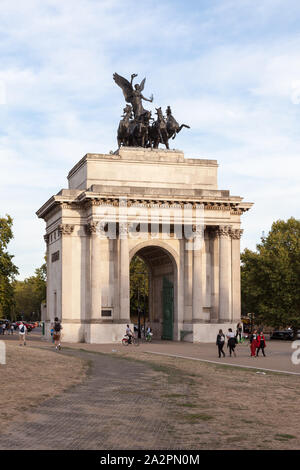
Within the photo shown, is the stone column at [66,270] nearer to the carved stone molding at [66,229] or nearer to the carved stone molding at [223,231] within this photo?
the carved stone molding at [66,229]

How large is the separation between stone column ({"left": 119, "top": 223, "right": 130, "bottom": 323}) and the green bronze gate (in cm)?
507

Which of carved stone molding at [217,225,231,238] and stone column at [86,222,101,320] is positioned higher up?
carved stone molding at [217,225,231,238]

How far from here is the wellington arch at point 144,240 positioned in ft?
177

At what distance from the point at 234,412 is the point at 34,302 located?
175780 mm

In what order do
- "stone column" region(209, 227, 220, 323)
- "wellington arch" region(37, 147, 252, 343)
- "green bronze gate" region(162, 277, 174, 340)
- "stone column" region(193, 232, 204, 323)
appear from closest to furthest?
"wellington arch" region(37, 147, 252, 343) → "stone column" region(193, 232, 204, 323) → "stone column" region(209, 227, 220, 323) → "green bronze gate" region(162, 277, 174, 340)

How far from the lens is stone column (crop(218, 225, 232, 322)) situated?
2212 inches

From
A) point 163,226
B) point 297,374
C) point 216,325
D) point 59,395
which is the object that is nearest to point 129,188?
point 163,226

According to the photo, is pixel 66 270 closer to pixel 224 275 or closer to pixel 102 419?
pixel 224 275

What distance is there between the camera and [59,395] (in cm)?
2047

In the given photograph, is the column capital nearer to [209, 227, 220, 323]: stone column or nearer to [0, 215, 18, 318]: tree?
[209, 227, 220, 323]: stone column

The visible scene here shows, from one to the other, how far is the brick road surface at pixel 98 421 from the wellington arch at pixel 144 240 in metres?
30.3

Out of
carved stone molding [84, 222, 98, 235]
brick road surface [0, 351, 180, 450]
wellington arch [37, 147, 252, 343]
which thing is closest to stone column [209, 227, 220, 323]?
wellington arch [37, 147, 252, 343]
